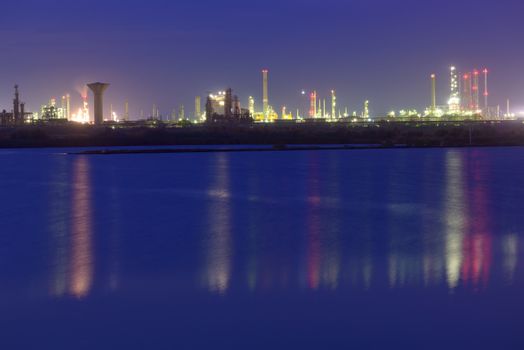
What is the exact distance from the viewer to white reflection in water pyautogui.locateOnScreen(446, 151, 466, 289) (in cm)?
758

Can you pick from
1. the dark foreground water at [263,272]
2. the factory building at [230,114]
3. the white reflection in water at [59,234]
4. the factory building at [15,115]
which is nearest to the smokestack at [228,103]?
the factory building at [230,114]

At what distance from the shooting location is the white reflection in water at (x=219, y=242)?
286 inches

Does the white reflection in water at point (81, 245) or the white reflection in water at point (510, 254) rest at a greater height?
the white reflection in water at point (81, 245)

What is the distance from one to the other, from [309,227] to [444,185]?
29.4 feet

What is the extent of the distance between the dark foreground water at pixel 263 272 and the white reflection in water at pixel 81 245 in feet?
0.10

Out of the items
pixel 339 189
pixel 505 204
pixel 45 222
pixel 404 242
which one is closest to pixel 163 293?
pixel 404 242

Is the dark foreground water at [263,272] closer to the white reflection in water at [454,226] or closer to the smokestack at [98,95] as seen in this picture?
the white reflection in water at [454,226]

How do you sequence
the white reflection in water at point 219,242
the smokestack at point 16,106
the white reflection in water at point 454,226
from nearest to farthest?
the white reflection in water at point 219,242 < the white reflection in water at point 454,226 < the smokestack at point 16,106

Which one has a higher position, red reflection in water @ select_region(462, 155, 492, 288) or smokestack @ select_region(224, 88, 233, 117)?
smokestack @ select_region(224, 88, 233, 117)

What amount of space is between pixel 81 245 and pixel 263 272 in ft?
10.1

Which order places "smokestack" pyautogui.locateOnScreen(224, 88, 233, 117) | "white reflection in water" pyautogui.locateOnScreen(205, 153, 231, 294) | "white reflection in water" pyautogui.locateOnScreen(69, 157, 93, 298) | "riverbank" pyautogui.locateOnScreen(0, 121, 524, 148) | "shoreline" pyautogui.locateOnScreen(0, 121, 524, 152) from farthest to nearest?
"smokestack" pyautogui.locateOnScreen(224, 88, 233, 117)
"riverbank" pyautogui.locateOnScreen(0, 121, 524, 148)
"shoreline" pyautogui.locateOnScreen(0, 121, 524, 152)
"white reflection in water" pyautogui.locateOnScreen(205, 153, 231, 294)
"white reflection in water" pyautogui.locateOnScreen(69, 157, 93, 298)

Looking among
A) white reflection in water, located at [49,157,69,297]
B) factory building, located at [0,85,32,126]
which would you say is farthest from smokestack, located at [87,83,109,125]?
white reflection in water, located at [49,157,69,297]

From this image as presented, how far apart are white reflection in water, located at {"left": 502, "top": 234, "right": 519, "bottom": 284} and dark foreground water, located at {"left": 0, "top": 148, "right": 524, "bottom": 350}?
2cm

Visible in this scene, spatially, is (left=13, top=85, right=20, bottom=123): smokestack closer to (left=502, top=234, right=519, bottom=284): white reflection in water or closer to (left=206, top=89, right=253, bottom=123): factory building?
(left=206, top=89, right=253, bottom=123): factory building
